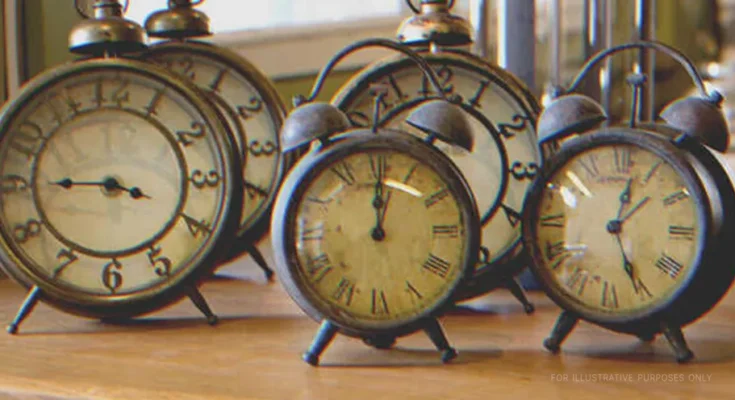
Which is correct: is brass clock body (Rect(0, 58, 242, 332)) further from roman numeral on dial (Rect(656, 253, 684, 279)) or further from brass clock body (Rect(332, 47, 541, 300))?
roman numeral on dial (Rect(656, 253, 684, 279))

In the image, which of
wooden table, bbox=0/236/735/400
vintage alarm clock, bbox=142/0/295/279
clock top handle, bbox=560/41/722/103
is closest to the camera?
wooden table, bbox=0/236/735/400

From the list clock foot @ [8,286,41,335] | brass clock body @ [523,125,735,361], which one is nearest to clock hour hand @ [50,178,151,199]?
clock foot @ [8,286,41,335]

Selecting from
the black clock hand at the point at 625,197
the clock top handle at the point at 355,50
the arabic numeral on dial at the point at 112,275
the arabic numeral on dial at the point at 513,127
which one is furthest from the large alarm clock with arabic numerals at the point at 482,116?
the arabic numeral on dial at the point at 112,275

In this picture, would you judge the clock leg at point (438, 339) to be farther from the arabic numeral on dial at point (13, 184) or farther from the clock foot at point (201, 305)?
the arabic numeral on dial at point (13, 184)

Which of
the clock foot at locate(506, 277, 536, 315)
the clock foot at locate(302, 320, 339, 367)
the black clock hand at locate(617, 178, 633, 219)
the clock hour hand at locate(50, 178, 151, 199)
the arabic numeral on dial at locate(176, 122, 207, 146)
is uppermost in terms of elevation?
the arabic numeral on dial at locate(176, 122, 207, 146)

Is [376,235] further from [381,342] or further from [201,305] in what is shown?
[201,305]

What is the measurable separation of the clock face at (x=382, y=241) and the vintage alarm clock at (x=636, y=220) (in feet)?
0.33

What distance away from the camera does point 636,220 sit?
90cm

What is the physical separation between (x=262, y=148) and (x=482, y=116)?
362mm

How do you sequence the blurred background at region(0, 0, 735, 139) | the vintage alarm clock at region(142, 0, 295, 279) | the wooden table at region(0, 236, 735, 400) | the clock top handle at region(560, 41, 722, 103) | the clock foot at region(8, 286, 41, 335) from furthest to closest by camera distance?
1. the blurred background at region(0, 0, 735, 139)
2. the vintage alarm clock at region(142, 0, 295, 279)
3. the clock foot at region(8, 286, 41, 335)
4. the clock top handle at region(560, 41, 722, 103)
5. the wooden table at region(0, 236, 735, 400)

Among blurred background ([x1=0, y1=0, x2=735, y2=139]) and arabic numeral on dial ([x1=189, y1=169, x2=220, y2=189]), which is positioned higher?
blurred background ([x1=0, y1=0, x2=735, y2=139])

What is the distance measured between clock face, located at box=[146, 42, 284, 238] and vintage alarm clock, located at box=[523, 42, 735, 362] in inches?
19.4

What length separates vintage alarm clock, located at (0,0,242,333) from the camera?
107cm

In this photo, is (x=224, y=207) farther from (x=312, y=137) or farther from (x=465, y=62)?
(x=465, y=62)
